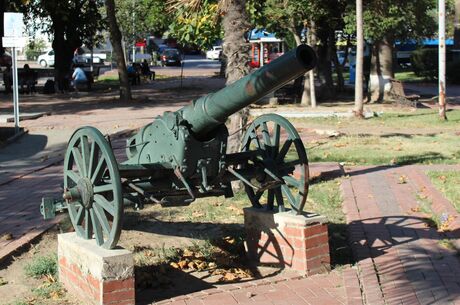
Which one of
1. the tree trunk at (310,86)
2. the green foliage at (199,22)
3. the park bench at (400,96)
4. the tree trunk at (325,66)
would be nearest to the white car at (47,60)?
the tree trunk at (325,66)

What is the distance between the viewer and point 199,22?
1349 cm

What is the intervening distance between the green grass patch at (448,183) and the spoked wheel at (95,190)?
4510 millimetres

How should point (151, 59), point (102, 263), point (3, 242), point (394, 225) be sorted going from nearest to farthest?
point (102, 263)
point (3, 242)
point (394, 225)
point (151, 59)

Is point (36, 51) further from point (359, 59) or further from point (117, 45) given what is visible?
point (359, 59)

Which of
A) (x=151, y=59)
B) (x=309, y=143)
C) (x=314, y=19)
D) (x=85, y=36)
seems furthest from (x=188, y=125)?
(x=151, y=59)

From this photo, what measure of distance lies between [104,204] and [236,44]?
437 cm

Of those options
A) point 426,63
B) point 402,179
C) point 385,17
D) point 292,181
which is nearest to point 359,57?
point 385,17

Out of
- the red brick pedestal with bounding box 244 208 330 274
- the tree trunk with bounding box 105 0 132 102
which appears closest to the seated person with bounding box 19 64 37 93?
the tree trunk with bounding box 105 0 132 102

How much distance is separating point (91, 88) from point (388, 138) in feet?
68.0

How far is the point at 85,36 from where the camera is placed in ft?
114

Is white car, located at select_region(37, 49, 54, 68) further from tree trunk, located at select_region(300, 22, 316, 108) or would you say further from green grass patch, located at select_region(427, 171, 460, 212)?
green grass patch, located at select_region(427, 171, 460, 212)

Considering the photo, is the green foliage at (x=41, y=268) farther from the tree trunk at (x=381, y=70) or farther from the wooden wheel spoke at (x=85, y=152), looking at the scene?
the tree trunk at (x=381, y=70)

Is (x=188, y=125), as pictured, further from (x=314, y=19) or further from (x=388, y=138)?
(x=314, y=19)

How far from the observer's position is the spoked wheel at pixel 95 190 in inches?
204
